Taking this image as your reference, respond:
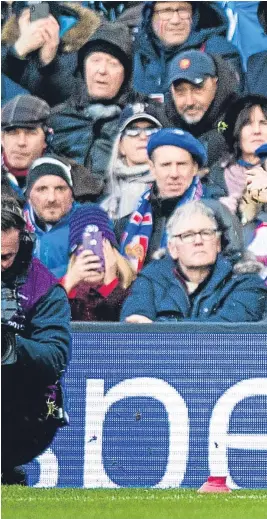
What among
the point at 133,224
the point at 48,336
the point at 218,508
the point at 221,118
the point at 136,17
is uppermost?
the point at 136,17

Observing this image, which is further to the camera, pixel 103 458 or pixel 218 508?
pixel 103 458

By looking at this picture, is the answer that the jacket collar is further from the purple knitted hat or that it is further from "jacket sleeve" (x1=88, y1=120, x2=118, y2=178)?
"jacket sleeve" (x1=88, y1=120, x2=118, y2=178)

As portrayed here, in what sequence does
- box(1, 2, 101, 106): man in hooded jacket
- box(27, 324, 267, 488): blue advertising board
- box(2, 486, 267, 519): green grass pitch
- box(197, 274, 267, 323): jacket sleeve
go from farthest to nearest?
box(1, 2, 101, 106): man in hooded jacket → box(197, 274, 267, 323): jacket sleeve → box(27, 324, 267, 488): blue advertising board → box(2, 486, 267, 519): green grass pitch

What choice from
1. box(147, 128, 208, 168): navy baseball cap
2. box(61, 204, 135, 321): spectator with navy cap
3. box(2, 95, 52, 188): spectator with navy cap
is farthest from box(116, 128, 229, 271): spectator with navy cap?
box(2, 95, 52, 188): spectator with navy cap

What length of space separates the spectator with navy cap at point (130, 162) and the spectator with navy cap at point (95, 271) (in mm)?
155

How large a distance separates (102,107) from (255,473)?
3.04 meters

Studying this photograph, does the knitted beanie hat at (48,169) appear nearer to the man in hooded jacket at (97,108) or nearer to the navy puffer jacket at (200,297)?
the man in hooded jacket at (97,108)

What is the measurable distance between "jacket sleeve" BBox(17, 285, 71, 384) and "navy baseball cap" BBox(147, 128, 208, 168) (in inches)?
53.1

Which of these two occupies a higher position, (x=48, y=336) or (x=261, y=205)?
(x=261, y=205)

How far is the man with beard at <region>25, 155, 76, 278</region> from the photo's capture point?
29.6ft

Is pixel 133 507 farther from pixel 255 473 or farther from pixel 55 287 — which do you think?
pixel 55 287

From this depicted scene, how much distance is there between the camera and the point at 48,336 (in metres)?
8.94

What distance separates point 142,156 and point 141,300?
1123 millimetres

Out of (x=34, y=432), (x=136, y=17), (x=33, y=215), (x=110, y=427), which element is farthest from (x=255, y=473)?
(x=136, y=17)
